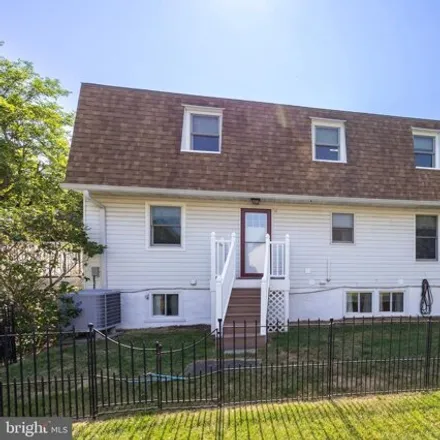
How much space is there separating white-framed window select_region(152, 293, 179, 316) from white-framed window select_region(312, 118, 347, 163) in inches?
238

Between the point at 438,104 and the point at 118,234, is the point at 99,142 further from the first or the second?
the point at 438,104

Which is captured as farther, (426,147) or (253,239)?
(426,147)

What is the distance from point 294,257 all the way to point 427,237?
4528 millimetres

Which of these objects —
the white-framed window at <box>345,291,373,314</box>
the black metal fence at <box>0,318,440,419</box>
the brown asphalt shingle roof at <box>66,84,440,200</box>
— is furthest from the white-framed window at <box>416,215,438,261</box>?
the black metal fence at <box>0,318,440,419</box>

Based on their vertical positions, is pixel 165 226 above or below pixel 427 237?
above

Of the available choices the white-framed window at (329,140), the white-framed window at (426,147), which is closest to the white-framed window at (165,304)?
the white-framed window at (329,140)

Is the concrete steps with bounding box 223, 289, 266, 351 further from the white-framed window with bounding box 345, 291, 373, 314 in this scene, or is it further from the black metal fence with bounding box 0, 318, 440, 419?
the white-framed window with bounding box 345, 291, 373, 314

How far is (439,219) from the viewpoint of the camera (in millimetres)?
9484

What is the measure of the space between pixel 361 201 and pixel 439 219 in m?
3.04

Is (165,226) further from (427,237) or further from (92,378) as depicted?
(427,237)

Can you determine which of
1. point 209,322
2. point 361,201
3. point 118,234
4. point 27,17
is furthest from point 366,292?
point 27,17

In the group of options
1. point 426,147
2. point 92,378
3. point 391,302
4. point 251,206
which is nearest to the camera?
point 92,378

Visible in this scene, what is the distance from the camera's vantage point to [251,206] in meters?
8.53

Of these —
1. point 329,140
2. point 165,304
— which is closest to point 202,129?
point 329,140
